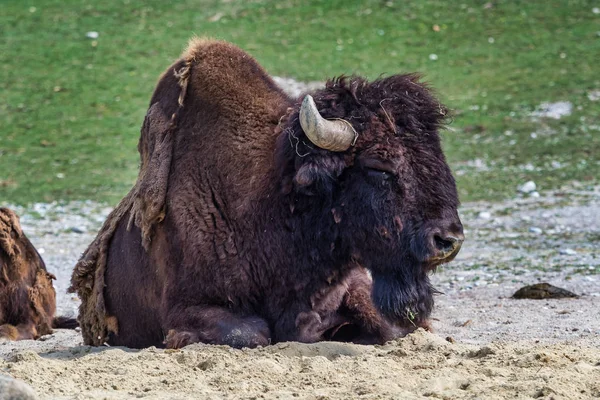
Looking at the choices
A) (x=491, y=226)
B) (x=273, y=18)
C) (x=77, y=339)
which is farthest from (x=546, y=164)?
(x=273, y=18)

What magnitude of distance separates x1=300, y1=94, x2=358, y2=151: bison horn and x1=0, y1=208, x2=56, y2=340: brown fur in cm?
344

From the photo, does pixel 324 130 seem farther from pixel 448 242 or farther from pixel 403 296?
pixel 403 296

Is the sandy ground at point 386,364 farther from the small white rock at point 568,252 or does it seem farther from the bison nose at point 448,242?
the small white rock at point 568,252

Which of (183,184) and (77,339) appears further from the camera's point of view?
(77,339)

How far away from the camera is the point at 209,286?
630 cm

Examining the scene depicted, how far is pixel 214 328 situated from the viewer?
6133mm

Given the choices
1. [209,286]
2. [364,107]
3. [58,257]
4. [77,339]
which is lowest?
[58,257]

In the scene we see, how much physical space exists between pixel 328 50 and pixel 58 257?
11071mm

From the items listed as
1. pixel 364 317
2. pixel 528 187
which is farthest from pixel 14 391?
pixel 528 187

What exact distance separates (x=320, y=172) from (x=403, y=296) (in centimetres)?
88

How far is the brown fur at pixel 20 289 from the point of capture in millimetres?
8398

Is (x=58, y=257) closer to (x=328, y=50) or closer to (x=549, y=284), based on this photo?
(x=549, y=284)

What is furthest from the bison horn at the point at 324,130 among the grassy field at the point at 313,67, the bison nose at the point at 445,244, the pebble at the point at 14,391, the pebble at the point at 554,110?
the pebble at the point at 554,110

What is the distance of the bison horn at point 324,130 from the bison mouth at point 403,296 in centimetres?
82
